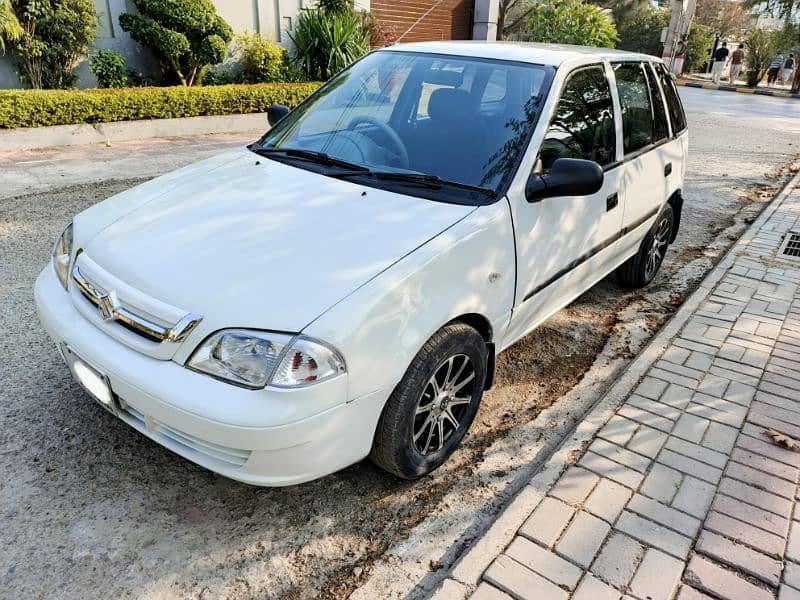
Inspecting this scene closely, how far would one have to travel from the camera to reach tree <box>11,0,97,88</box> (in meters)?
8.96

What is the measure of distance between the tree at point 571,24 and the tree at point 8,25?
9981 mm

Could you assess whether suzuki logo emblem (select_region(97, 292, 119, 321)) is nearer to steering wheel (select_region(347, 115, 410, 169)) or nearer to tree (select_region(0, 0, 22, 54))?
steering wheel (select_region(347, 115, 410, 169))

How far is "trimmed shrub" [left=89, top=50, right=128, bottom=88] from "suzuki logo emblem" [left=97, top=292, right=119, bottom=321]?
935 centimetres

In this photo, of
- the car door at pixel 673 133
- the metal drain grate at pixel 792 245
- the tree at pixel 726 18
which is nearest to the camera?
the car door at pixel 673 133

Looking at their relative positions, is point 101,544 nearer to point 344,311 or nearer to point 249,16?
point 344,311

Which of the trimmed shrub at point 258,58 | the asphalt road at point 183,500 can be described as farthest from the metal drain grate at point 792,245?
the trimmed shrub at point 258,58

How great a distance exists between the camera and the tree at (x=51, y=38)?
353 inches

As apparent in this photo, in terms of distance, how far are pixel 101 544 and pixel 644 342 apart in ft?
11.1

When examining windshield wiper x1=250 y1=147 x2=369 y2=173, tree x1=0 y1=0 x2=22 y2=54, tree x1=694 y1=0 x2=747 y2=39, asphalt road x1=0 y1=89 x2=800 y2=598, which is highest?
tree x1=694 y1=0 x2=747 y2=39

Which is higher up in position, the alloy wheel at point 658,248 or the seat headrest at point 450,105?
the seat headrest at point 450,105

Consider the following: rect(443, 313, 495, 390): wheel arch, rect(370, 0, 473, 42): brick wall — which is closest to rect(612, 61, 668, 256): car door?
rect(443, 313, 495, 390): wheel arch

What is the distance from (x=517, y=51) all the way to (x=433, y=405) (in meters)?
2.13

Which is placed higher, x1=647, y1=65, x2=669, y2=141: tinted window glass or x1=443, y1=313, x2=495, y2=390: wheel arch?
x1=647, y1=65, x2=669, y2=141: tinted window glass

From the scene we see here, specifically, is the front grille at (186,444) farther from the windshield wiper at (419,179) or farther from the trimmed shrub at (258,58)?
the trimmed shrub at (258,58)
